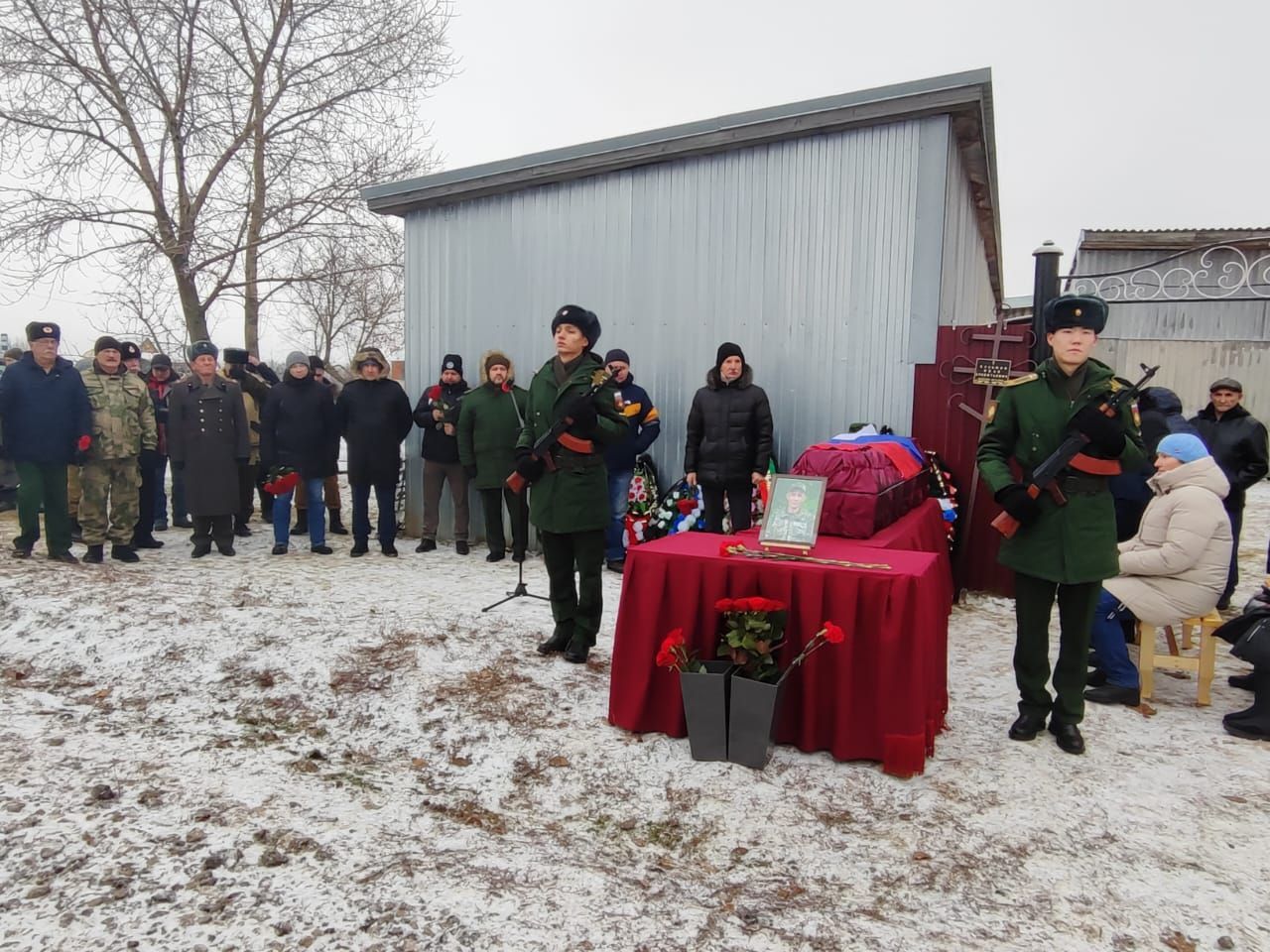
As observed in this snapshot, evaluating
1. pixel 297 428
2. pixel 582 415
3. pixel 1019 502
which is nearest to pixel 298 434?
pixel 297 428

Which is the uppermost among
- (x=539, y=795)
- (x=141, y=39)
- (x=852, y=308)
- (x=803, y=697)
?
(x=141, y=39)

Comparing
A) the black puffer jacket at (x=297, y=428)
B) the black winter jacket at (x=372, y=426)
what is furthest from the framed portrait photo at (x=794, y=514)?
the black puffer jacket at (x=297, y=428)

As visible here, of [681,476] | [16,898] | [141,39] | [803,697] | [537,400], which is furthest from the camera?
[141,39]

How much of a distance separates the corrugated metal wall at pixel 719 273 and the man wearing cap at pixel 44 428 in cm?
301

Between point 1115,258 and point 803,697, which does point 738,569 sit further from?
point 1115,258

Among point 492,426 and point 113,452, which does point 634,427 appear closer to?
point 492,426

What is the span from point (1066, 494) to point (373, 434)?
18.7 feet

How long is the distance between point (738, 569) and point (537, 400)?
1.68m

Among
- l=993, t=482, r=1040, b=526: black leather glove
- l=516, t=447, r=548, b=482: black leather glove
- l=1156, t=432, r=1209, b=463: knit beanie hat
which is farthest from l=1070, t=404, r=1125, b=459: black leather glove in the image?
l=516, t=447, r=548, b=482: black leather glove

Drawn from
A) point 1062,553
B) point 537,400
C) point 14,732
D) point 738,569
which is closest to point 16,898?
point 14,732

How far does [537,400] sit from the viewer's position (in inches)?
183

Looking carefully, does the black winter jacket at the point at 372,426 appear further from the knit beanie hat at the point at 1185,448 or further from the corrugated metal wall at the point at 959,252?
the knit beanie hat at the point at 1185,448

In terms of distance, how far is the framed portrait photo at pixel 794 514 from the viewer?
3686mm

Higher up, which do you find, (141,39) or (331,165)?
(141,39)
